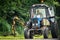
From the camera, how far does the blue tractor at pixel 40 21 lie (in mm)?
3852

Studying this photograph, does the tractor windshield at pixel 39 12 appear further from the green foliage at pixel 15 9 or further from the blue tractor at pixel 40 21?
the green foliage at pixel 15 9

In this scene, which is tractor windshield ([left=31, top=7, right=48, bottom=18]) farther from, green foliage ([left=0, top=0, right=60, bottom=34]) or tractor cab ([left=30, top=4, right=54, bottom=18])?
green foliage ([left=0, top=0, right=60, bottom=34])

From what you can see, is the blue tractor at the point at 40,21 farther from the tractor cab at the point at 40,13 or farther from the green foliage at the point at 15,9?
the green foliage at the point at 15,9

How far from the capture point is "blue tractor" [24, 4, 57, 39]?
3852 mm

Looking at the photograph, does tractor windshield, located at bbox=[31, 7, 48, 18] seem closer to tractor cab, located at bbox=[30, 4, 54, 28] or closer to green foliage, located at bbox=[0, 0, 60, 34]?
tractor cab, located at bbox=[30, 4, 54, 28]

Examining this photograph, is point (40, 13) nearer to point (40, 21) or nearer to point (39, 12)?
point (39, 12)

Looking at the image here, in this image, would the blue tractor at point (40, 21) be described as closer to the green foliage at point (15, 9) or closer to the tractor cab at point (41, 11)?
the tractor cab at point (41, 11)

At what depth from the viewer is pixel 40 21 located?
3.86 m

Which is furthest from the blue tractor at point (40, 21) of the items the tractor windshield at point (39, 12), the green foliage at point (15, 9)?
the green foliage at point (15, 9)

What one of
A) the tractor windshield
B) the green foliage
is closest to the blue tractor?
the tractor windshield

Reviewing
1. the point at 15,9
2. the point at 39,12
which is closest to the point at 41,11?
the point at 39,12

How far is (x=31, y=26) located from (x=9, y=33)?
1.57ft

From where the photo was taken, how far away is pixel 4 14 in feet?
12.8

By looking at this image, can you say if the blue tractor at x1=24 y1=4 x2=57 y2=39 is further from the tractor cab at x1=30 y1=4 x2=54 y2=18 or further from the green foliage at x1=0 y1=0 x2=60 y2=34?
the green foliage at x1=0 y1=0 x2=60 y2=34
